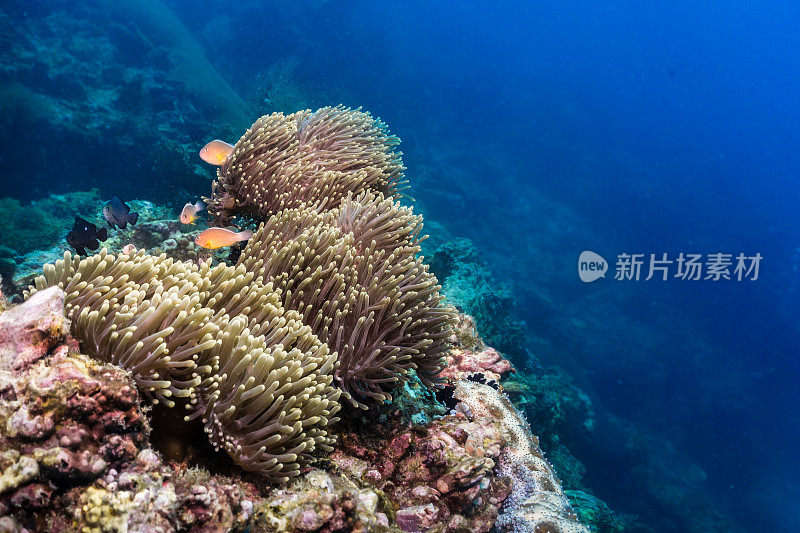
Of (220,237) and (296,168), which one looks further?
(296,168)

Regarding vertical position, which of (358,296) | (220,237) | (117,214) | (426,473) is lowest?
(426,473)

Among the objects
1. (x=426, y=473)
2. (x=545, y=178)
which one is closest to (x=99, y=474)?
(x=426, y=473)

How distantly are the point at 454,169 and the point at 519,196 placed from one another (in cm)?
643

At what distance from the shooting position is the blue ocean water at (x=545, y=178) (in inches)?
634

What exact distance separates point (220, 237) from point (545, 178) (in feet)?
149

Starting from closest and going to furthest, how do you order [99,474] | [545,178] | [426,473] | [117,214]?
[99,474], [426,473], [117,214], [545,178]

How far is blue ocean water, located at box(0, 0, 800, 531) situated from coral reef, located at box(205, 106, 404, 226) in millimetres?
6846

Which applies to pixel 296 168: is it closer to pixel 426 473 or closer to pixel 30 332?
pixel 30 332

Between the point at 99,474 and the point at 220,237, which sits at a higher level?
the point at 220,237

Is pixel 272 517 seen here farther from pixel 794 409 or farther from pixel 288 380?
pixel 794 409

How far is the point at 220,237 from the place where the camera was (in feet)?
11.8

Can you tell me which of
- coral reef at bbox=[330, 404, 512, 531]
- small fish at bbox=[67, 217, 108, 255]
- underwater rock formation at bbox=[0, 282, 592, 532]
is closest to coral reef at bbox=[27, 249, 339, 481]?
underwater rock formation at bbox=[0, 282, 592, 532]

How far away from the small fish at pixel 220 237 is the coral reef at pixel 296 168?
0.65 m

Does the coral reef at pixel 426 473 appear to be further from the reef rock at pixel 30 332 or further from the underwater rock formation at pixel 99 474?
the reef rock at pixel 30 332
